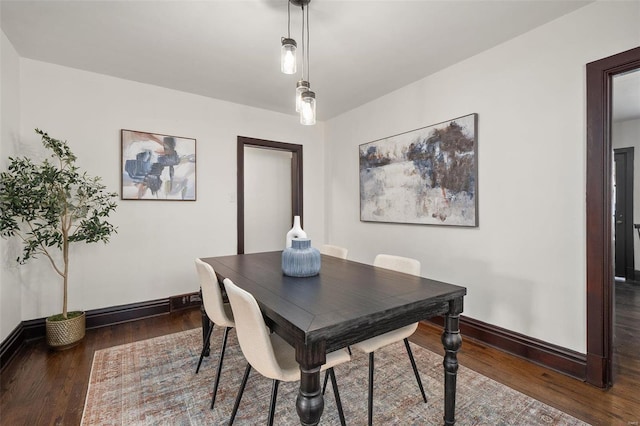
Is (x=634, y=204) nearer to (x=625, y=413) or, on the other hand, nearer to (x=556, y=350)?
(x=556, y=350)

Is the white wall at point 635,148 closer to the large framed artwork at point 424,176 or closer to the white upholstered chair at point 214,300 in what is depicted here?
the large framed artwork at point 424,176

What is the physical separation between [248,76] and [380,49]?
131cm

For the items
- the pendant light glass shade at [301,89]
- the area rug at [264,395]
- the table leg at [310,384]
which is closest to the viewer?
the table leg at [310,384]

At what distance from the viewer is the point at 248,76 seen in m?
2.92

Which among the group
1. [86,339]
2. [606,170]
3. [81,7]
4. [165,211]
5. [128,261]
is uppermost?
[81,7]

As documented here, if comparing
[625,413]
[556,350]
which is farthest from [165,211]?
[625,413]

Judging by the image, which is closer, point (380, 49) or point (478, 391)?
point (478, 391)

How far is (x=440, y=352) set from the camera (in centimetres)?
234

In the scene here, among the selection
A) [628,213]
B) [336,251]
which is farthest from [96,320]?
[628,213]

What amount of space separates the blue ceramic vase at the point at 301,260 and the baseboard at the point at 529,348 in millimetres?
1691

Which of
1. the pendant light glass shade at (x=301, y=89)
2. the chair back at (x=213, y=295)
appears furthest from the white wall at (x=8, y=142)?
the pendant light glass shade at (x=301, y=89)

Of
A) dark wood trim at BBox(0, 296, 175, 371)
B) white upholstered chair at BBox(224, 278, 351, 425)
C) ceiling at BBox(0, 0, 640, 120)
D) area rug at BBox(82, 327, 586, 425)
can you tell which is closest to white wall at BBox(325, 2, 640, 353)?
ceiling at BBox(0, 0, 640, 120)

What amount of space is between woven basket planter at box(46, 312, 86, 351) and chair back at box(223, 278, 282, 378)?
6.93 feet

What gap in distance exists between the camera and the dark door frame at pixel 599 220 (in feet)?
6.05
